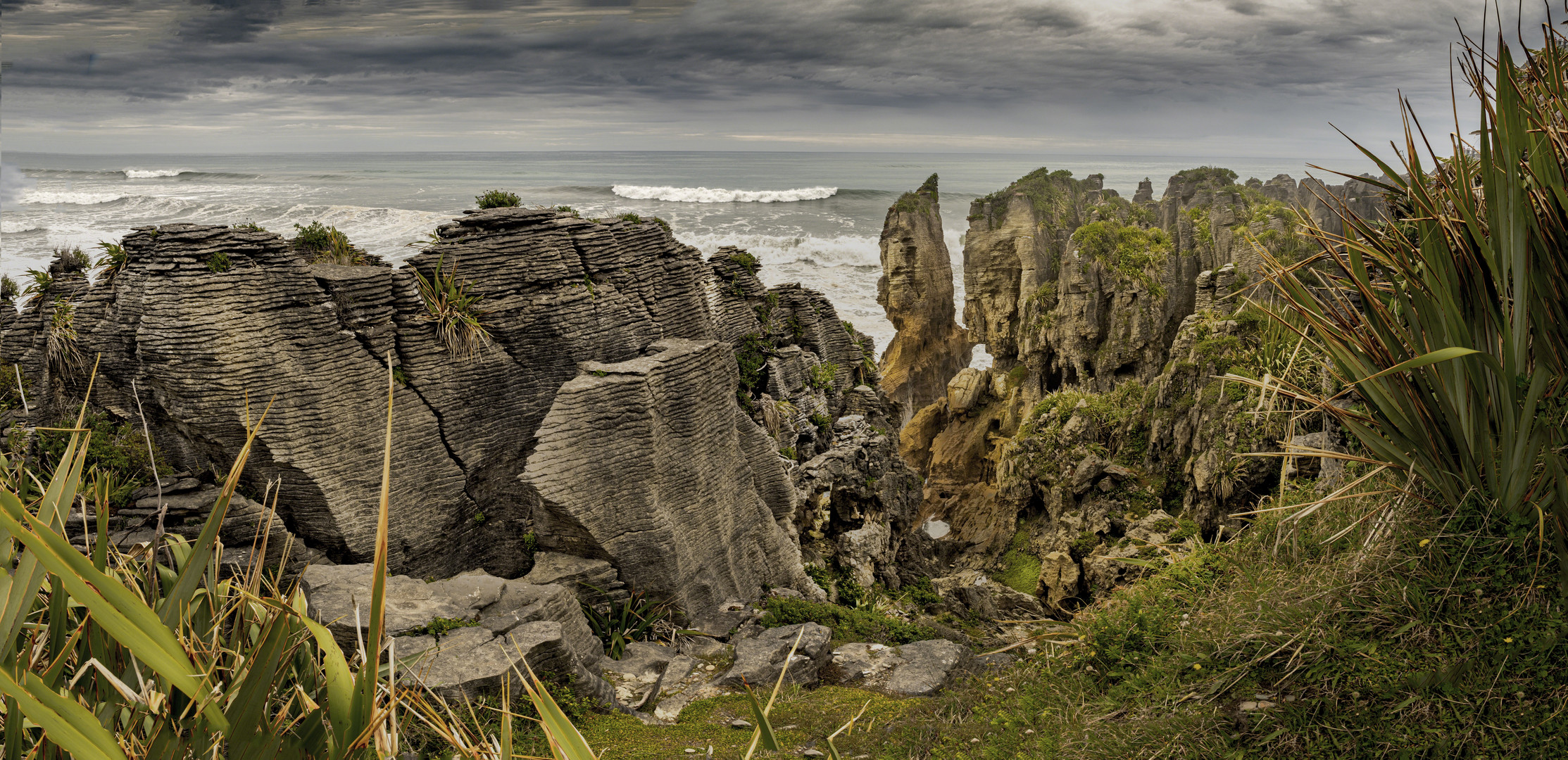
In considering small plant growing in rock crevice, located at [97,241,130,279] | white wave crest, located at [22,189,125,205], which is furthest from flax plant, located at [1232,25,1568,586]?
white wave crest, located at [22,189,125,205]

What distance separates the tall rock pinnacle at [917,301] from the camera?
3572 cm

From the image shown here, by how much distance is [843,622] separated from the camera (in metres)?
11.6

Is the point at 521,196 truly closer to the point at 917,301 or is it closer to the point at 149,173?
the point at 917,301

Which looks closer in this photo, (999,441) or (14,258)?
(14,258)

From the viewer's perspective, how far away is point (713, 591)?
12125mm

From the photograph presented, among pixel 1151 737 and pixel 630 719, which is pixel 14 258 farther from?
pixel 1151 737

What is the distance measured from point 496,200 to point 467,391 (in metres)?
3.10

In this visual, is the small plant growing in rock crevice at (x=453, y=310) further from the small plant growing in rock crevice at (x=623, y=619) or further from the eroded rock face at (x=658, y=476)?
the small plant growing in rock crevice at (x=623, y=619)

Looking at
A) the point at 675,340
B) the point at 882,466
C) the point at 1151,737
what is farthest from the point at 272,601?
the point at 882,466

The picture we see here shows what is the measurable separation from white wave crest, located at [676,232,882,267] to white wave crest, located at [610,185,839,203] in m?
12.2

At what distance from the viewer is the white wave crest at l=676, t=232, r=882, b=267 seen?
185 ft

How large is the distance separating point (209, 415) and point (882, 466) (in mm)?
11582

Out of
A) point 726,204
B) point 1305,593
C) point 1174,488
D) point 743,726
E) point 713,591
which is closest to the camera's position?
point 1305,593

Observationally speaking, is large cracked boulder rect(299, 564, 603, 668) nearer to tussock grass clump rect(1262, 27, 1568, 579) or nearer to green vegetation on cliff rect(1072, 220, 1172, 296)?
tussock grass clump rect(1262, 27, 1568, 579)
